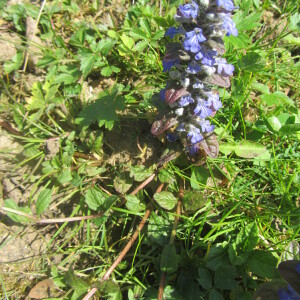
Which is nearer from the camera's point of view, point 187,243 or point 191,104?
point 191,104

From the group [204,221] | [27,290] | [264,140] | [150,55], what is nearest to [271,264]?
[204,221]

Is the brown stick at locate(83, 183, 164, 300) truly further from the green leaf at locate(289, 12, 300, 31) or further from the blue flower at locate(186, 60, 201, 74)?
the green leaf at locate(289, 12, 300, 31)

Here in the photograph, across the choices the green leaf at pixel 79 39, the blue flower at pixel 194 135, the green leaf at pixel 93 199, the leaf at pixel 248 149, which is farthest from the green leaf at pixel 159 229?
the green leaf at pixel 79 39

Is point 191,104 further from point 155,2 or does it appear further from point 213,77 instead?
point 155,2

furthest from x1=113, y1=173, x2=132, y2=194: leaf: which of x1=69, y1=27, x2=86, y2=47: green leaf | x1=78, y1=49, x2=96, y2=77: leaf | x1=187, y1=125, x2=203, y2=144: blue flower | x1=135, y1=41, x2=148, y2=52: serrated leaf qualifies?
x1=69, y1=27, x2=86, y2=47: green leaf

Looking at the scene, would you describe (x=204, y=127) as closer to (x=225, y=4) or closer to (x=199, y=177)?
(x=199, y=177)

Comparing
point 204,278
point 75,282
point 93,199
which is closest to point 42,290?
point 75,282

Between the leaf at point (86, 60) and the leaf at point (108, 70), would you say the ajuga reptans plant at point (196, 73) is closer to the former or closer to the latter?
the leaf at point (108, 70)

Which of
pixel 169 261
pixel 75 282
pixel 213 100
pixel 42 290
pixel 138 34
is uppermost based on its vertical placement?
pixel 138 34
